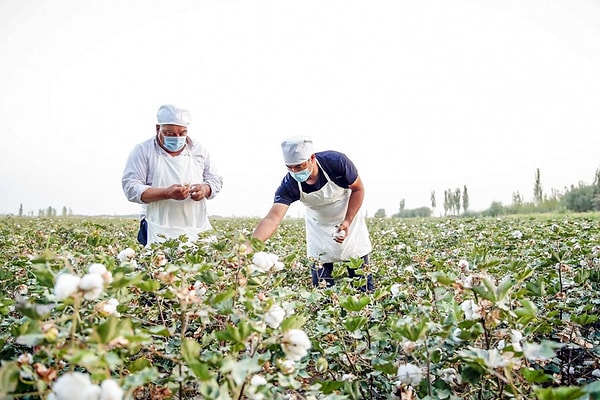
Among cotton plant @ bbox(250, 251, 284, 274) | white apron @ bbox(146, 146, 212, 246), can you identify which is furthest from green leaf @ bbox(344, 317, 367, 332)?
white apron @ bbox(146, 146, 212, 246)

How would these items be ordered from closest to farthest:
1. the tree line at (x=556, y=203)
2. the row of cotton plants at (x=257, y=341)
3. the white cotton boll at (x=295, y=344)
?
the row of cotton plants at (x=257, y=341), the white cotton boll at (x=295, y=344), the tree line at (x=556, y=203)

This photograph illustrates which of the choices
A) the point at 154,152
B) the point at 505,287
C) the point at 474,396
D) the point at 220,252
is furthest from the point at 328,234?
the point at 505,287

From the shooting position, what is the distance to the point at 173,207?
2.98 meters

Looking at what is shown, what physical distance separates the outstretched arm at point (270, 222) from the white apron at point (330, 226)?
237 mm

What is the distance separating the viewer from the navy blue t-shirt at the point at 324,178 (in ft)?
9.83

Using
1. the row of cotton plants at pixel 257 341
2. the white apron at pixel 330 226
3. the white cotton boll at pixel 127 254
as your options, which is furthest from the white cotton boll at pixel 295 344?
the white apron at pixel 330 226

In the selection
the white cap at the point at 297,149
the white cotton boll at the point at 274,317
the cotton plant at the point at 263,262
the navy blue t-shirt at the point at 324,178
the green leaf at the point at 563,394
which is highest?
the white cap at the point at 297,149

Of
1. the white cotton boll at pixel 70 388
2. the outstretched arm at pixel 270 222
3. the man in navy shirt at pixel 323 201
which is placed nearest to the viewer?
the white cotton boll at pixel 70 388

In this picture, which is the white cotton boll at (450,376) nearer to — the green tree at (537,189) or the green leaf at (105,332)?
the green leaf at (105,332)

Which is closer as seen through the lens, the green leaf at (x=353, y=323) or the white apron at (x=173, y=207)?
the green leaf at (x=353, y=323)

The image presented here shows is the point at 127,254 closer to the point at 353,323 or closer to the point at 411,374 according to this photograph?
the point at 353,323

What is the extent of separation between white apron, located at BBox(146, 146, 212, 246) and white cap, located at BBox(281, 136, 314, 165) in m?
0.70

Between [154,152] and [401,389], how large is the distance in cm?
230

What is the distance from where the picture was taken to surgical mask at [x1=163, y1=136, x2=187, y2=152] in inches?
112
